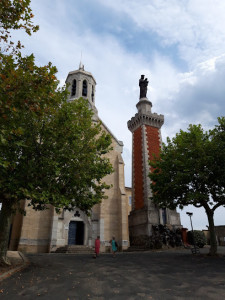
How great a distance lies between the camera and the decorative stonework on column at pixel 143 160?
25.8m

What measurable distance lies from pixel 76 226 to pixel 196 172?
46.7 feet

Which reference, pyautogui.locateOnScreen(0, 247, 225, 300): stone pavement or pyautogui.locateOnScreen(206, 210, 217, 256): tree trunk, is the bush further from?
pyautogui.locateOnScreen(0, 247, 225, 300): stone pavement

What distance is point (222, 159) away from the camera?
16.4m

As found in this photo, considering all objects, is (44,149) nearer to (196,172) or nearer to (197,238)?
(196,172)

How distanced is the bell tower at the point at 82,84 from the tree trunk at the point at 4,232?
22.7m

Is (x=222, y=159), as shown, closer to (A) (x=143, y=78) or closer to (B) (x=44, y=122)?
(B) (x=44, y=122)

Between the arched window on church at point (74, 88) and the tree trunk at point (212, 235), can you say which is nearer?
the tree trunk at point (212, 235)

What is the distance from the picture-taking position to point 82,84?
32.7 meters

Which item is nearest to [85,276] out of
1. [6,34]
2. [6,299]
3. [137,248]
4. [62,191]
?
[6,299]

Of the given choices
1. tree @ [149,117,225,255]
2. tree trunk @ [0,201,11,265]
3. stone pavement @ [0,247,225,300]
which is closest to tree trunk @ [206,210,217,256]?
tree @ [149,117,225,255]

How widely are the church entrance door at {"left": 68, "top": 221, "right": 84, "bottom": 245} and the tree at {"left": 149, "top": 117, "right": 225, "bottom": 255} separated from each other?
32.5 feet

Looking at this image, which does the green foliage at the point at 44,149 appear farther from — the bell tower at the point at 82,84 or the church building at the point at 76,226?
the bell tower at the point at 82,84

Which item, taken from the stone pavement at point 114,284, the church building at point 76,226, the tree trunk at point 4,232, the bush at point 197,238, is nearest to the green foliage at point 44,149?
the tree trunk at point 4,232

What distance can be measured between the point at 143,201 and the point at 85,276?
19185 millimetres
